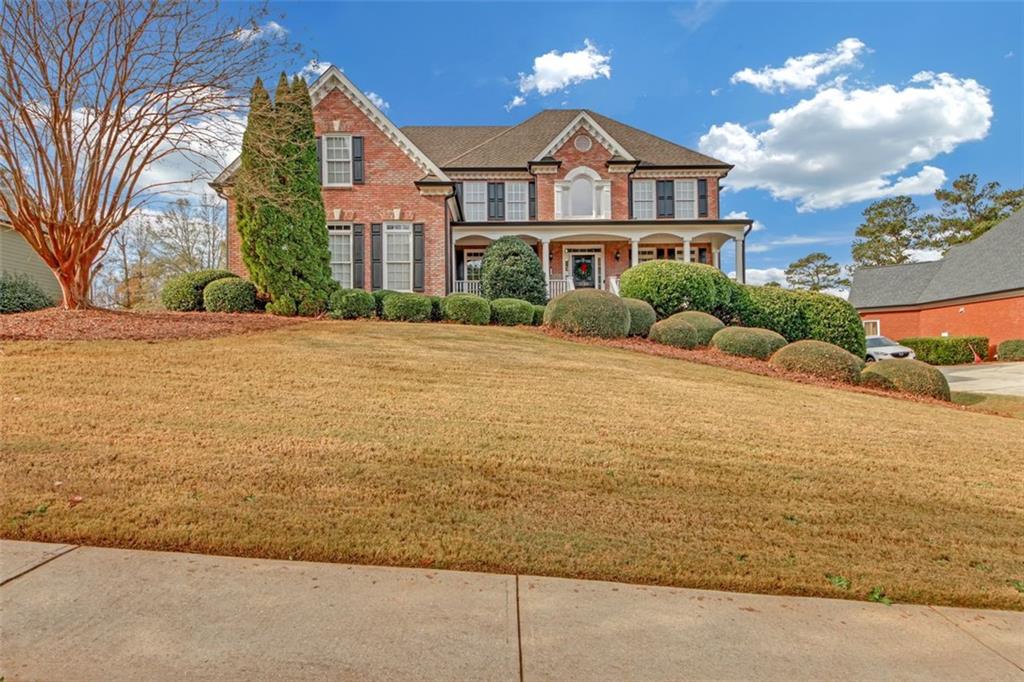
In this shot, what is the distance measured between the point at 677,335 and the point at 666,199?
12.2 metres

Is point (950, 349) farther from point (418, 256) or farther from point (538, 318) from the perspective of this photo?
point (418, 256)

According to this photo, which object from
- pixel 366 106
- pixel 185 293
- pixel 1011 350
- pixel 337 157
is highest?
pixel 366 106

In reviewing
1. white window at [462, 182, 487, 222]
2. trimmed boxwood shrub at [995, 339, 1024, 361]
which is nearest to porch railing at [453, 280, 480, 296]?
white window at [462, 182, 487, 222]

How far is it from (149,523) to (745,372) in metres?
10.7

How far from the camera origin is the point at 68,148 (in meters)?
9.97

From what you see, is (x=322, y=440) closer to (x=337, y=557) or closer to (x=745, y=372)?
(x=337, y=557)

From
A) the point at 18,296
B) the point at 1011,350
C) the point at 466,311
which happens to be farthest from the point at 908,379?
the point at 18,296

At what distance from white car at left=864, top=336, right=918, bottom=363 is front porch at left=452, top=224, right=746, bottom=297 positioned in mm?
6348

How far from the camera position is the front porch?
70.8 feet

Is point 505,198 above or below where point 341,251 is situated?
above

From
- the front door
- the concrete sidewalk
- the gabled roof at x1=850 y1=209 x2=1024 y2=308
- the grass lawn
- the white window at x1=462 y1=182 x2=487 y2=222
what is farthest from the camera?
the gabled roof at x1=850 y1=209 x2=1024 y2=308

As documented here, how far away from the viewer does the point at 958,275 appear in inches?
1187

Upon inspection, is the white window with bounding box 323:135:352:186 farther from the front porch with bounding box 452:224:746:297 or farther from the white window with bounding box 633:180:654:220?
the white window with bounding box 633:180:654:220

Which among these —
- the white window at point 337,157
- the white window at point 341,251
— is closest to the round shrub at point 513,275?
the white window at point 341,251
